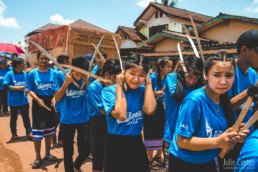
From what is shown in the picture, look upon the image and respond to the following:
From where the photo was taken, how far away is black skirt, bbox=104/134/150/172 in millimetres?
1876

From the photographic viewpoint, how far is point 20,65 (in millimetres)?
5102

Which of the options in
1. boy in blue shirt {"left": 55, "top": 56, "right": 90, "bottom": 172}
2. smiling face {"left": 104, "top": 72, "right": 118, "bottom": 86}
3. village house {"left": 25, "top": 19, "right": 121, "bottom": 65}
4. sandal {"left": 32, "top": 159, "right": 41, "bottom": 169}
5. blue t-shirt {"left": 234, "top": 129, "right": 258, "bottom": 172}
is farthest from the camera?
village house {"left": 25, "top": 19, "right": 121, "bottom": 65}

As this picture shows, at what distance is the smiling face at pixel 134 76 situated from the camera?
1855mm

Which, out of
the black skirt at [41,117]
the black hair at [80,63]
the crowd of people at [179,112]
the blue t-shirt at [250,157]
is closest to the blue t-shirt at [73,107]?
the crowd of people at [179,112]

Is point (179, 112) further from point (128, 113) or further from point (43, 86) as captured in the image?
point (43, 86)

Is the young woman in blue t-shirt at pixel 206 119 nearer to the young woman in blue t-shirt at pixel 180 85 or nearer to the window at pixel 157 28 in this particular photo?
the young woman in blue t-shirt at pixel 180 85

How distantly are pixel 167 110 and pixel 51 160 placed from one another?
8.01 feet

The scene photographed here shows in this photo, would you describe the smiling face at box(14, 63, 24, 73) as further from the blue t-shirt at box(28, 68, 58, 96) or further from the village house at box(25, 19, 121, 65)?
the village house at box(25, 19, 121, 65)

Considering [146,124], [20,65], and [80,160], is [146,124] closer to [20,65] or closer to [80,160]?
[80,160]

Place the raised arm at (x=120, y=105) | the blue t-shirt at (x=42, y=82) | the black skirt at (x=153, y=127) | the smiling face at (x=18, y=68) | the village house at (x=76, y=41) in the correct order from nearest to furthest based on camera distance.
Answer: the raised arm at (x=120, y=105), the black skirt at (x=153, y=127), the blue t-shirt at (x=42, y=82), the smiling face at (x=18, y=68), the village house at (x=76, y=41)

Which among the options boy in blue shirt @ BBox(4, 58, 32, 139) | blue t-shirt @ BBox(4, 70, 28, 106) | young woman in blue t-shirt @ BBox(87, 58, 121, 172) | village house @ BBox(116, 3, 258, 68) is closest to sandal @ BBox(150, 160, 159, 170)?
young woman in blue t-shirt @ BBox(87, 58, 121, 172)

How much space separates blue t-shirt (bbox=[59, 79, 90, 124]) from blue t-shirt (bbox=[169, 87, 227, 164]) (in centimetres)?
180

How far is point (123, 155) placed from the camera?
1877 millimetres

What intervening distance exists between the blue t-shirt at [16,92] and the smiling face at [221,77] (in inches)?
185
